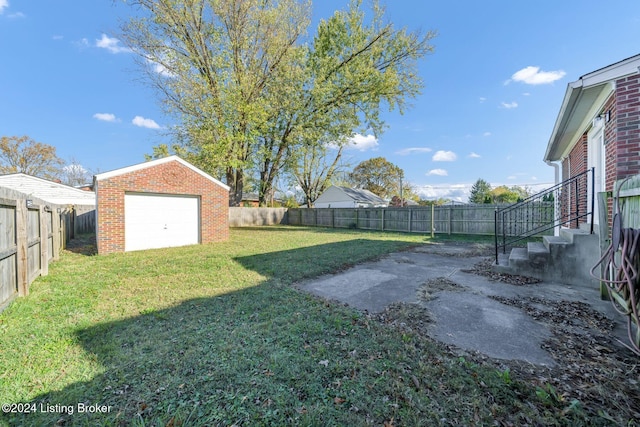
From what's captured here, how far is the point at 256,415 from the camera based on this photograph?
5.46 feet

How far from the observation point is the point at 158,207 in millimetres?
9211

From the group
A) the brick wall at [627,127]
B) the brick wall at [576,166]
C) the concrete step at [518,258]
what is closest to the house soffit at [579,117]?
the brick wall at [576,166]

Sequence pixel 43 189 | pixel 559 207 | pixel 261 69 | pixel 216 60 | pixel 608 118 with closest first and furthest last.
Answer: pixel 608 118, pixel 559 207, pixel 216 60, pixel 261 69, pixel 43 189

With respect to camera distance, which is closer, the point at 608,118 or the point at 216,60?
the point at 608,118

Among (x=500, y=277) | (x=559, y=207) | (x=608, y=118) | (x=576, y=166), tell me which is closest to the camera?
(x=608, y=118)

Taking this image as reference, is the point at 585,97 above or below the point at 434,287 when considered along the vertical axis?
above

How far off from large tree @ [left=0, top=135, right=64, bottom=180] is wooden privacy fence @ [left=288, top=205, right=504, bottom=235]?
29.7 m

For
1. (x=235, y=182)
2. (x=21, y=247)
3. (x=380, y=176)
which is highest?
(x=380, y=176)

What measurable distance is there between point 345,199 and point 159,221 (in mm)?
21342

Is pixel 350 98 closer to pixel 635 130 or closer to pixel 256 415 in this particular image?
pixel 635 130

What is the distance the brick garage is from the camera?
805 cm

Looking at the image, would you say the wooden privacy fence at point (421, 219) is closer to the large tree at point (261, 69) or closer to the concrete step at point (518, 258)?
the large tree at point (261, 69)

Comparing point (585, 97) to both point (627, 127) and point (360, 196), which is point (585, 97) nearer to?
point (627, 127)

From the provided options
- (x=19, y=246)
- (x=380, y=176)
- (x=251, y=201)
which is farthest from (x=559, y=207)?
(x=380, y=176)
